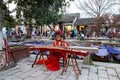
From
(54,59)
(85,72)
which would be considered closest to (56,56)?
(54,59)

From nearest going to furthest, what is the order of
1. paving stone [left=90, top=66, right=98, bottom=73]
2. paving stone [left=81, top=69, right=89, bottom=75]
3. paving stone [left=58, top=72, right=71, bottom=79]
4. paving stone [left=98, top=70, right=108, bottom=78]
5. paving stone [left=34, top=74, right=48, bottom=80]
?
paving stone [left=34, top=74, right=48, bottom=80] → paving stone [left=58, top=72, right=71, bottom=79] → paving stone [left=98, top=70, right=108, bottom=78] → paving stone [left=81, top=69, right=89, bottom=75] → paving stone [left=90, top=66, right=98, bottom=73]

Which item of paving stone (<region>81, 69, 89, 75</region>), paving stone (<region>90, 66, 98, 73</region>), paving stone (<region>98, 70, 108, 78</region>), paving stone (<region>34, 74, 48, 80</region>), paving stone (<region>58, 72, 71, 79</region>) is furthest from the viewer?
paving stone (<region>90, 66, 98, 73</region>)

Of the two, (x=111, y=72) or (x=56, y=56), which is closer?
(x=111, y=72)

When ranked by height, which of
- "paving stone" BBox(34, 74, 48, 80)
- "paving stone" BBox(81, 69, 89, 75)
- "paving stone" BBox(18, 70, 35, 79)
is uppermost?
"paving stone" BBox(18, 70, 35, 79)

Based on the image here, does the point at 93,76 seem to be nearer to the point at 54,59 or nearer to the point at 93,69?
the point at 93,69

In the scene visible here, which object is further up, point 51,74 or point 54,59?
point 54,59

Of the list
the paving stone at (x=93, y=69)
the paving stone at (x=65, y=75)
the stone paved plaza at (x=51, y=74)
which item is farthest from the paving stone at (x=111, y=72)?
the paving stone at (x=65, y=75)

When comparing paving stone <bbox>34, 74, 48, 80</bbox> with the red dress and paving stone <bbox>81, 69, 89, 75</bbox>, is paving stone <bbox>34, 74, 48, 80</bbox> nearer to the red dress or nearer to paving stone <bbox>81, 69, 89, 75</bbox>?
the red dress

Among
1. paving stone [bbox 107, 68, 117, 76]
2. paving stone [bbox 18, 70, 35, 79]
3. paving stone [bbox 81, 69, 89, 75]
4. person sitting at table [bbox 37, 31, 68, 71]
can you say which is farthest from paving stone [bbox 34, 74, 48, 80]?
paving stone [bbox 107, 68, 117, 76]

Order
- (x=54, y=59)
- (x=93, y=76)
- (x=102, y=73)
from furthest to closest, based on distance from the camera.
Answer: (x=54, y=59) → (x=102, y=73) → (x=93, y=76)

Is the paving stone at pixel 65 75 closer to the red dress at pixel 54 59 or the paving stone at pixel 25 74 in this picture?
the red dress at pixel 54 59

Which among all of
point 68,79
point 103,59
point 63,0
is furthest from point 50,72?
point 103,59

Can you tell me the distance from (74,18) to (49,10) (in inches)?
1129

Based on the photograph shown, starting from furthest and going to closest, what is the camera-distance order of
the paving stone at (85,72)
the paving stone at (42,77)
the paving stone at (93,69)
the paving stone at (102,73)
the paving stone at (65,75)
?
the paving stone at (93,69) < the paving stone at (85,72) < the paving stone at (102,73) < the paving stone at (65,75) < the paving stone at (42,77)
